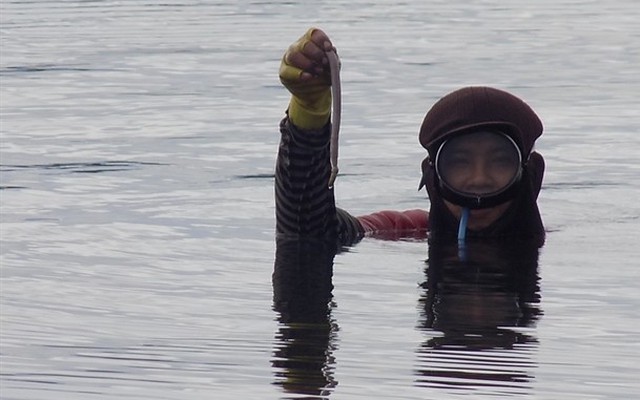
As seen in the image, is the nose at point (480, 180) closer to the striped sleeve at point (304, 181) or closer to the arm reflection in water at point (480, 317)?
the arm reflection in water at point (480, 317)

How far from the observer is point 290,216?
8.38m

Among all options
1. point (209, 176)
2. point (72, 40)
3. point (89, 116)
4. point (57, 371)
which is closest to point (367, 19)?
point (72, 40)

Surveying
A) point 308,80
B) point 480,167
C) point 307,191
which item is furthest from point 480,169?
point 308,80

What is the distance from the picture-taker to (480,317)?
6.95 m

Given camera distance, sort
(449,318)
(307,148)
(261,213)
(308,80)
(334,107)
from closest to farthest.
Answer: (449,318)
(308,80)
(334,107)
(307,148)
(261,213)

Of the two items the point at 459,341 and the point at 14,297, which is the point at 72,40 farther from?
the point at 459,341

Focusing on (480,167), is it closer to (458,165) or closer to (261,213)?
(458,165)

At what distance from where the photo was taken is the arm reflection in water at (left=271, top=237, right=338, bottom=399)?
5844mm

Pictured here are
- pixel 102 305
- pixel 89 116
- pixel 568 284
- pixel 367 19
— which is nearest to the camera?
pixel 102 305

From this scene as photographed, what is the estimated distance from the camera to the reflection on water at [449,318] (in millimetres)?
5848

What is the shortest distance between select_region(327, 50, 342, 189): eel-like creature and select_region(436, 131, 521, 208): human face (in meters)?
0.59

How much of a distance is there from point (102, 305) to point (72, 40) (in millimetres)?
12982

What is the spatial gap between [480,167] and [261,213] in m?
2.50

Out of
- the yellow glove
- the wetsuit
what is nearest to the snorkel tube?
the wetsuit
